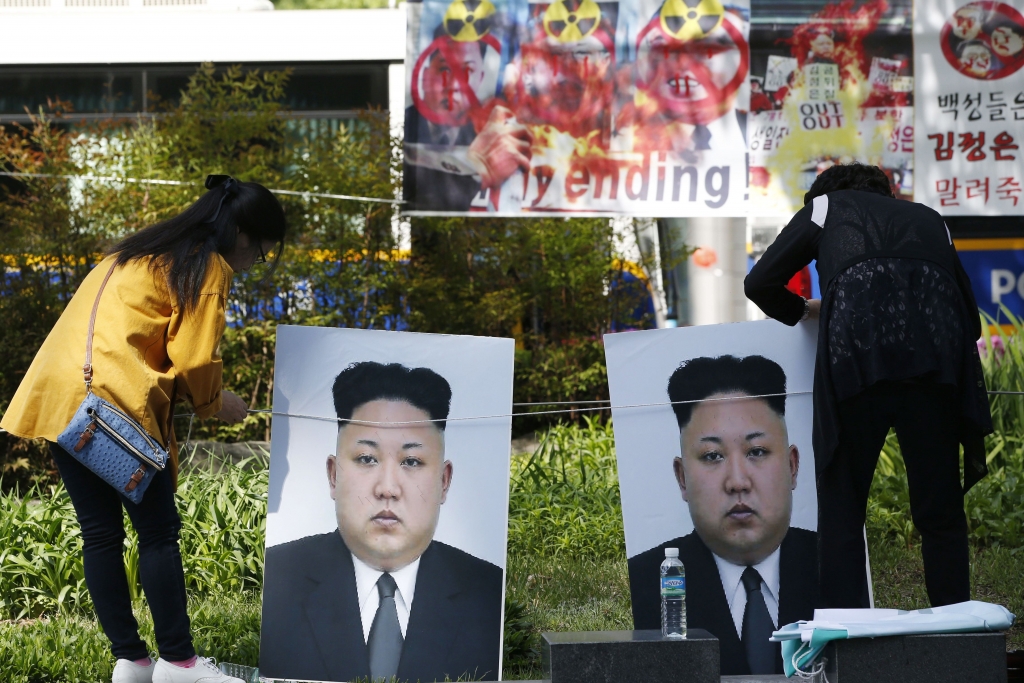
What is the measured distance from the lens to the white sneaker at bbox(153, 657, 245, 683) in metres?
3.30

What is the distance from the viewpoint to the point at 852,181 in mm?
3629

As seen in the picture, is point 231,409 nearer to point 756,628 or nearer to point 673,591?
point 673,591

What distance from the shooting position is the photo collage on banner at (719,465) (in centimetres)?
380

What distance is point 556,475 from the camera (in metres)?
5.90

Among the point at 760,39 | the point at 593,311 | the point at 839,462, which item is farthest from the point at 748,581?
the point at 593,311

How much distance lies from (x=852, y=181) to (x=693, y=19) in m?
2.56

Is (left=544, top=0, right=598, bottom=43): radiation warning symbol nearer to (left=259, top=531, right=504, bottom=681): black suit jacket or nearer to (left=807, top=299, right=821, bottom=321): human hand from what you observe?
(left=807, top=299, right=821, bottom=321): human hand

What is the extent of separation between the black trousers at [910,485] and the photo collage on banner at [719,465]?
320 mm

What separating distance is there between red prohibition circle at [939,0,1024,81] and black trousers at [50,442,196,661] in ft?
15.0

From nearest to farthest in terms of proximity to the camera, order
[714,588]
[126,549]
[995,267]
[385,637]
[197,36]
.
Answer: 1. [385,637]
2. [714,588]
3. [126,549]
4. [995,267]
5. [197,36]

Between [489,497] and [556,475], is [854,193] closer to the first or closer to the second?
[489,497]

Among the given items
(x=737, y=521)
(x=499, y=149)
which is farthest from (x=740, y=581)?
(x=499, y=149)

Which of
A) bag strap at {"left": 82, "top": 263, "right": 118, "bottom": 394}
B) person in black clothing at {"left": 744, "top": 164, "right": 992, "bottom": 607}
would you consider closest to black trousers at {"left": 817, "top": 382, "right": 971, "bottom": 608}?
person in black clothing at {"left": 744, "top": 164, "right": 992, "bottom": 607}

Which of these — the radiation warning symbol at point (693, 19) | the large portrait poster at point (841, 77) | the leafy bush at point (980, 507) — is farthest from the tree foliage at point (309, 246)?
the leafy bush at point (980, 507)
